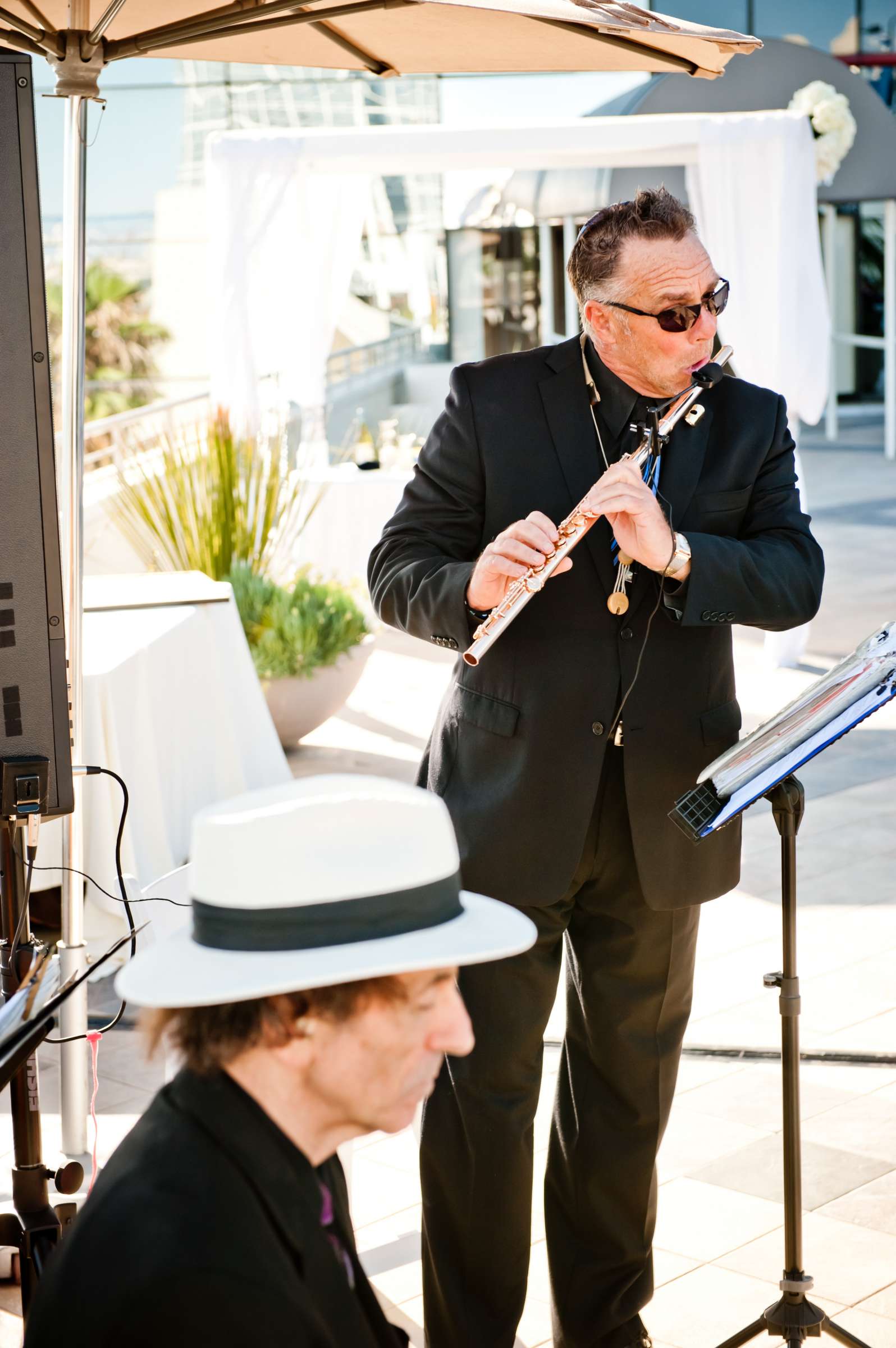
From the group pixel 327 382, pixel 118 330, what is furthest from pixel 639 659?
pixel 118 330

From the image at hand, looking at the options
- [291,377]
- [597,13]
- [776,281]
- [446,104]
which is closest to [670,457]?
[597,13]

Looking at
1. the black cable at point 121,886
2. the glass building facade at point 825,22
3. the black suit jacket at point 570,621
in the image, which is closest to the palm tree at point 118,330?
the glass building facade at point 825,22

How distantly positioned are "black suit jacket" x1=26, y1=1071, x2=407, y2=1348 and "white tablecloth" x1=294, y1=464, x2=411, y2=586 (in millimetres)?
8096

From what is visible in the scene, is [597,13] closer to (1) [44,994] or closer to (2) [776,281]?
(1) [44,994]

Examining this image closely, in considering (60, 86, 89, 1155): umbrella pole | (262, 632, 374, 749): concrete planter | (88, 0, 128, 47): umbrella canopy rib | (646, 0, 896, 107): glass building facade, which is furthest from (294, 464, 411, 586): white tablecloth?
(646, 0, 896, 107): glass building facade

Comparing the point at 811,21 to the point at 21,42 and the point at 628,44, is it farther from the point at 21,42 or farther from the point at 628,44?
the point at 21,42

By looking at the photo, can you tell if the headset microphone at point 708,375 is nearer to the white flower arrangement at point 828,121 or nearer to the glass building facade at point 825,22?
the white flower arrangement at point 828,121

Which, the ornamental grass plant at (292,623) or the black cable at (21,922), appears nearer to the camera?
the black cable at (21,922)

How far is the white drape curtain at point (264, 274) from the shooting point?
895cm

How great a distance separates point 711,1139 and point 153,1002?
8.78ft

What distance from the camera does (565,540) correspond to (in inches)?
90.4

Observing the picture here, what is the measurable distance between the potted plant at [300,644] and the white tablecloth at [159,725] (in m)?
1.05

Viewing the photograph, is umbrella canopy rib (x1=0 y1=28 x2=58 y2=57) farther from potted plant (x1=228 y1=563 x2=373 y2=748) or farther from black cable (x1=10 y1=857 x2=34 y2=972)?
potted plant (x1=228 y1=563 x2=373 y2=748)

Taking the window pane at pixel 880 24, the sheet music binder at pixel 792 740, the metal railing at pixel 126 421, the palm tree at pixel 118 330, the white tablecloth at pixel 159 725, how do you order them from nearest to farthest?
1. the sheet music binder at pixel 792 740
2. the white tablecloth at pixel 159 725
3. the metal railing at pixel 126 421
4. the window pane at pixel 880 24
5. the palm tree at pixel 118 330
